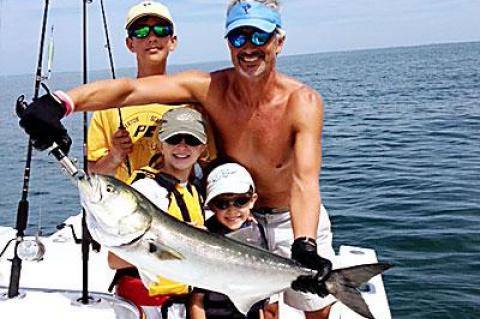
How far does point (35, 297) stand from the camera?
3.17 meters

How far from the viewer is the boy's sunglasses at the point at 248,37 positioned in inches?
127

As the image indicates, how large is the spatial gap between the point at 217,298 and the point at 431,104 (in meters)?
22.3

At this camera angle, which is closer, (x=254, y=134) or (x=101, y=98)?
(x=101, y=98)

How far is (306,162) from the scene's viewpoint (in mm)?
3367

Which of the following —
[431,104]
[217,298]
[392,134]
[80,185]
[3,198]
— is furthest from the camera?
[431,104]

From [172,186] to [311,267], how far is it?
900 mm

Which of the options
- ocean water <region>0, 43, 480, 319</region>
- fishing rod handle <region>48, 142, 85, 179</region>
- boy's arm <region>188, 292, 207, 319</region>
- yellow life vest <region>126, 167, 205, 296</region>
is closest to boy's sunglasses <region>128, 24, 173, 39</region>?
yellow life vest <region>126, 167, 205, 296</region>

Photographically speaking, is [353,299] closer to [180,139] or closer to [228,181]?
[228,181]

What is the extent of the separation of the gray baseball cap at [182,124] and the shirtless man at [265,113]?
22 centimetres

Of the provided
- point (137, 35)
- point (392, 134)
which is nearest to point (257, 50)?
point (137, 35)

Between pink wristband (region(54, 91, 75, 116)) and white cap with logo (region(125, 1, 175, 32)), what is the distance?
0.89m

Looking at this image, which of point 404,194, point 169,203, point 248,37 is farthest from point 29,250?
point 404,194

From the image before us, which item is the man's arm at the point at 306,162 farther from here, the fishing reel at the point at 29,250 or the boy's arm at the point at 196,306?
the fishing reel at the point at 29,250

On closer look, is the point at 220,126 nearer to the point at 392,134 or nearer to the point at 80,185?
the point at 80,185
